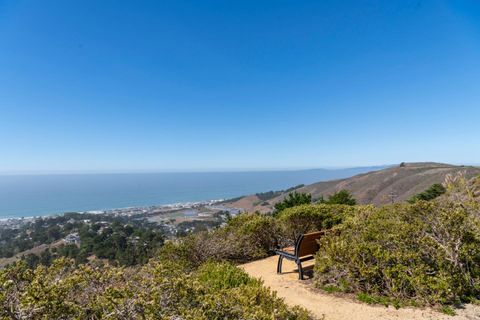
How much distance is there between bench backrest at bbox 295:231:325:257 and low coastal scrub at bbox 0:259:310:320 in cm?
285

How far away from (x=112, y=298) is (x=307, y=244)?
15.2 ft

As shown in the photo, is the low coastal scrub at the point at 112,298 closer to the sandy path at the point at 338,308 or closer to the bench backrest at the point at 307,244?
the sandy path at the point at 338,308

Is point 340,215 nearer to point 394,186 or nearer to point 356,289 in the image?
point 356,289

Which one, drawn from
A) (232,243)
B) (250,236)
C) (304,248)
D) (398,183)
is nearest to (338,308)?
(304,248)

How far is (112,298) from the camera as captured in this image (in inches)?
89.0

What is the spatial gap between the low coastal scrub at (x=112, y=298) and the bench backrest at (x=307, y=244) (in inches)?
112

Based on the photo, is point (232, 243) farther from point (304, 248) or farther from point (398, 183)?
point (398, 183)

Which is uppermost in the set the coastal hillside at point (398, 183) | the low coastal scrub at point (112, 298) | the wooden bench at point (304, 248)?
the low coastal scrub at point (112, 298)

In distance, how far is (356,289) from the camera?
4848 millimetres

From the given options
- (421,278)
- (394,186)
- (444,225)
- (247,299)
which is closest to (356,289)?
(421,278)

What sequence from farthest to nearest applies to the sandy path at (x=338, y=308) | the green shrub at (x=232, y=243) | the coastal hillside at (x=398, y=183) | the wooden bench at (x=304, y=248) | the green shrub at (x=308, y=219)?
the coastal hillside at (x=398, y=183) → the green shrub at (x=308, y=219) → the green shrub at (x=232, y=243) → the wooden bench at (x=304, y=248) → the sandy path at (x=338, y=308)

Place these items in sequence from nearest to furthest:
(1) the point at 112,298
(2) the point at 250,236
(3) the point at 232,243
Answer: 1. (1) the point at 112,298
2. (3) the point at 232,243
3. (2) the point at 250,236

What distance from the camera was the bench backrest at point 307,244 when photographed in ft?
19.4

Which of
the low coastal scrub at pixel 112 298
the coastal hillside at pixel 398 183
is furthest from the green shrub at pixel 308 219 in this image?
the coastal hillside at pixel 398 183
